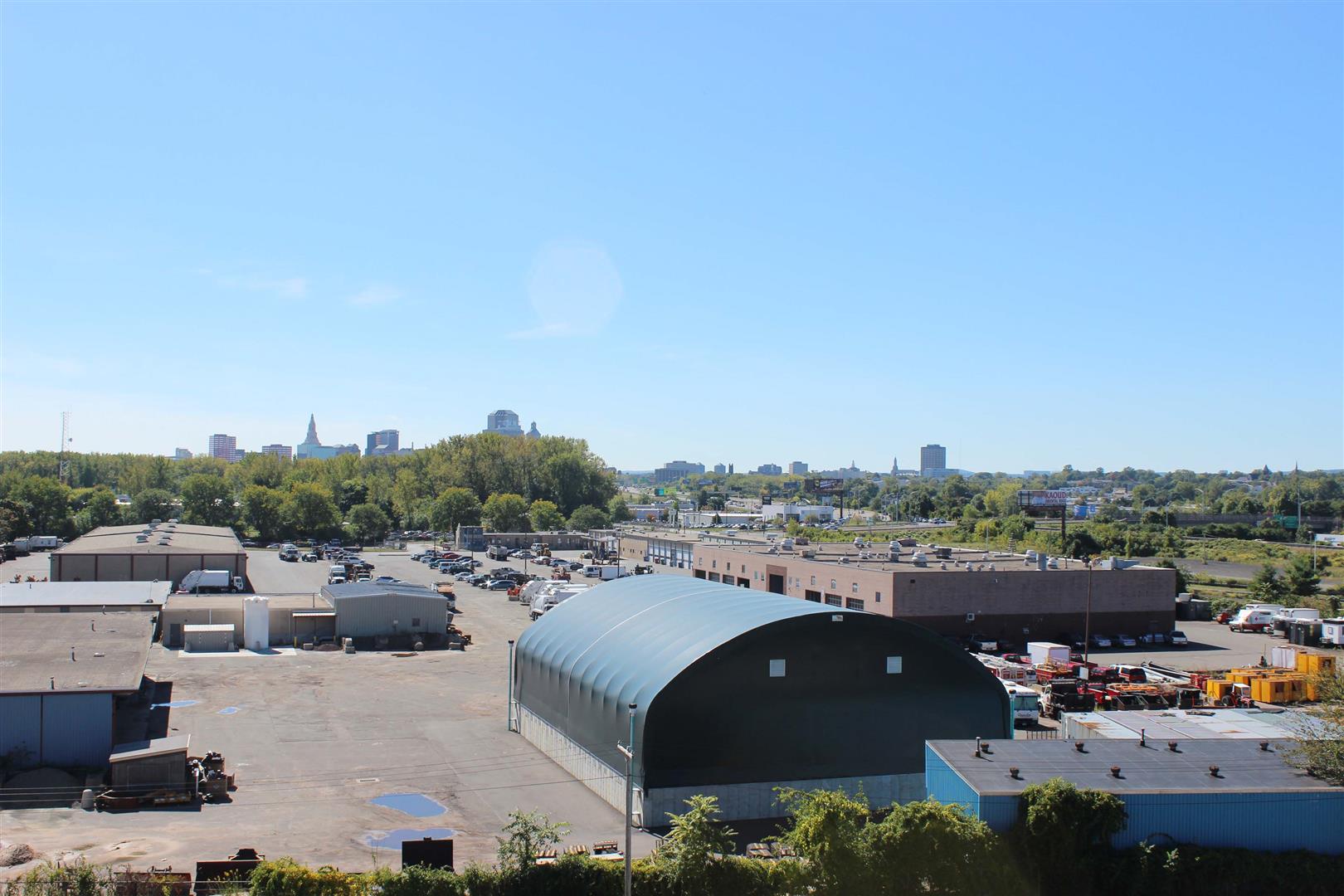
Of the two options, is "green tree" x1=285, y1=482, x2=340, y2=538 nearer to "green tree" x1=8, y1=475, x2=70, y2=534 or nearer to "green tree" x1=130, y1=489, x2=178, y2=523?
"green tree" x1=130, y1=489, x2=178, y2=523

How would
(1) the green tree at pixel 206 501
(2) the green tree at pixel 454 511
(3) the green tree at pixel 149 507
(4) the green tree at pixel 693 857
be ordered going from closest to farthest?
(4) the green tree at pixel 693 857
(1) the green tree at pixel 206 501
(3) the green tree at pixel 149 507
(2) the green tree at pixel 454 511

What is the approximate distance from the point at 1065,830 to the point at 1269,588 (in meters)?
63.4

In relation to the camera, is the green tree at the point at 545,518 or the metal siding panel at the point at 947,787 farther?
the green tree at the point at 545,518

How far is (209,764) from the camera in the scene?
26125mm

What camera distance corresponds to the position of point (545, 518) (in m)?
122

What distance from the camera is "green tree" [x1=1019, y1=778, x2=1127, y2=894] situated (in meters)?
16.7

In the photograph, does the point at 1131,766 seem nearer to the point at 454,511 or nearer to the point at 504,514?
the point at 454,511

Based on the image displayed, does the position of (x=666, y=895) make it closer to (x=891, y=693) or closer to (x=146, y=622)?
(x=891, y=693)

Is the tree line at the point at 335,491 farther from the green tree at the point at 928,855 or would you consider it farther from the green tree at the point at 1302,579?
the green tree at the point at 928,855

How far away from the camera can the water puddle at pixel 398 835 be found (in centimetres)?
2144

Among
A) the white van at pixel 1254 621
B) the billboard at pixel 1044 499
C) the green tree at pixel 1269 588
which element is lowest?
the white van at pixel 1254 621

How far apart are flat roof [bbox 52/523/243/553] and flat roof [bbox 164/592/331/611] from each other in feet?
49.2

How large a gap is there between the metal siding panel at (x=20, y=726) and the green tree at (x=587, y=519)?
335ft

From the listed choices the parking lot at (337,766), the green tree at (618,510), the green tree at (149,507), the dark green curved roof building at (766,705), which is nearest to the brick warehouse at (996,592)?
the parking lot at (337,766)
